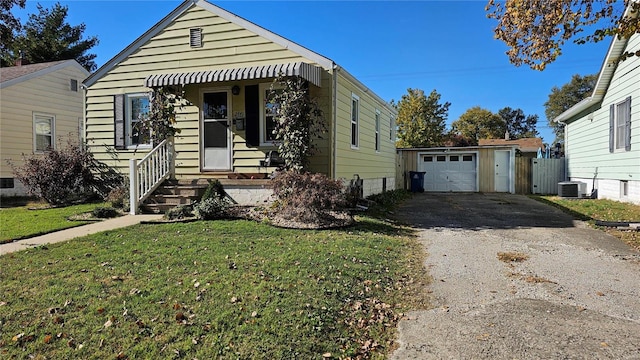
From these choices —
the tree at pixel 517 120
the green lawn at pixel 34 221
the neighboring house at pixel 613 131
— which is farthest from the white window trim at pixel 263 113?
the tree at pixel 517 120

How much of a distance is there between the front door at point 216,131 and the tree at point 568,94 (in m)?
42.3

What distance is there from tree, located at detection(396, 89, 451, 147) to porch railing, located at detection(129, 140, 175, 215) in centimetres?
2636

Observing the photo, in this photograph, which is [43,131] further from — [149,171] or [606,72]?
[606,72]

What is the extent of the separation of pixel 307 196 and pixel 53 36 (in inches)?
1223

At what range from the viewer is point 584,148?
610 inches

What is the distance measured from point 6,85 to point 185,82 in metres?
9.07

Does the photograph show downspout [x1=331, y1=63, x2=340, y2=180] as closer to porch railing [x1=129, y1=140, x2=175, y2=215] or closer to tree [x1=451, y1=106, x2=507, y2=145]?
porch railing [x1=129, y1=140, x2=175, y2=215]

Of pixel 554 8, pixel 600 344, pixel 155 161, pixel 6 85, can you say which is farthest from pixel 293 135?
pixel 6 85

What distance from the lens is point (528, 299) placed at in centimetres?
397

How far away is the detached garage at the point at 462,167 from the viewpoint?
62.8ft

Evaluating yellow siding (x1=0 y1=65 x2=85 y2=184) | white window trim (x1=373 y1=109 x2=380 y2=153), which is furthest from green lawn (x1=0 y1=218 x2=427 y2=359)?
yellow siding (x1=0 y1=65 x2=85 y2=184)

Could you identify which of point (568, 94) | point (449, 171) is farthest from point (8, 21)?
point (568, 94)

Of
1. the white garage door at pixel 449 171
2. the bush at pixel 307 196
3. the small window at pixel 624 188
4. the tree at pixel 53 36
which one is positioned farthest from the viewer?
the tree at pixel 53 36

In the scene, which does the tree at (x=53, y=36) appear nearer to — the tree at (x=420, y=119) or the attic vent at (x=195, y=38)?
the attic vent at (x=195, y=38)
